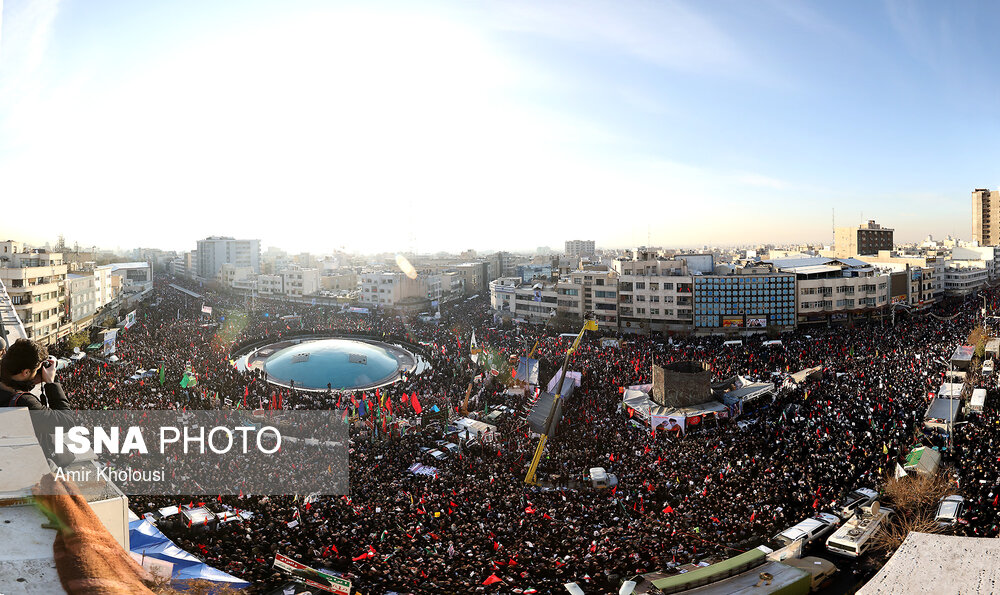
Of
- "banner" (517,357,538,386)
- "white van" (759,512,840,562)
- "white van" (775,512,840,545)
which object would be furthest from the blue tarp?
"banner" (517,357,538,386)

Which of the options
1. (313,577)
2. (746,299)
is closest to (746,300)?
(746,299)

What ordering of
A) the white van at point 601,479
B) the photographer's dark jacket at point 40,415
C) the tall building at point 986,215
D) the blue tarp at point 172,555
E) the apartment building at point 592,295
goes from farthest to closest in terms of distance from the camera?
the tall building at point 986,215, the apartment building at point 592,295, the white van at point 601,479, the blue tarp at point 172,555, the photographer's dark jacket at point 40,415

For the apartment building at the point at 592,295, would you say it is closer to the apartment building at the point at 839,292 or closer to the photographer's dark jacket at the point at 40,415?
the apartment building at the point at 839,292

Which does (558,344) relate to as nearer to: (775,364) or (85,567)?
(775,364)

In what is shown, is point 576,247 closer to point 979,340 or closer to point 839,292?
point 839,292

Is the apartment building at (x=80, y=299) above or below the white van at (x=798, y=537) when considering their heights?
above

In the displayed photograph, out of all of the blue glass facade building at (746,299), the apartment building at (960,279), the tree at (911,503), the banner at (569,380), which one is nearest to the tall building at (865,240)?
the apartment building at (960,279)

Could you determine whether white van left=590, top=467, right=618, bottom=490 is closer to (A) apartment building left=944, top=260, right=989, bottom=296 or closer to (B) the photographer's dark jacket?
(B) the photographer's dark jacket
